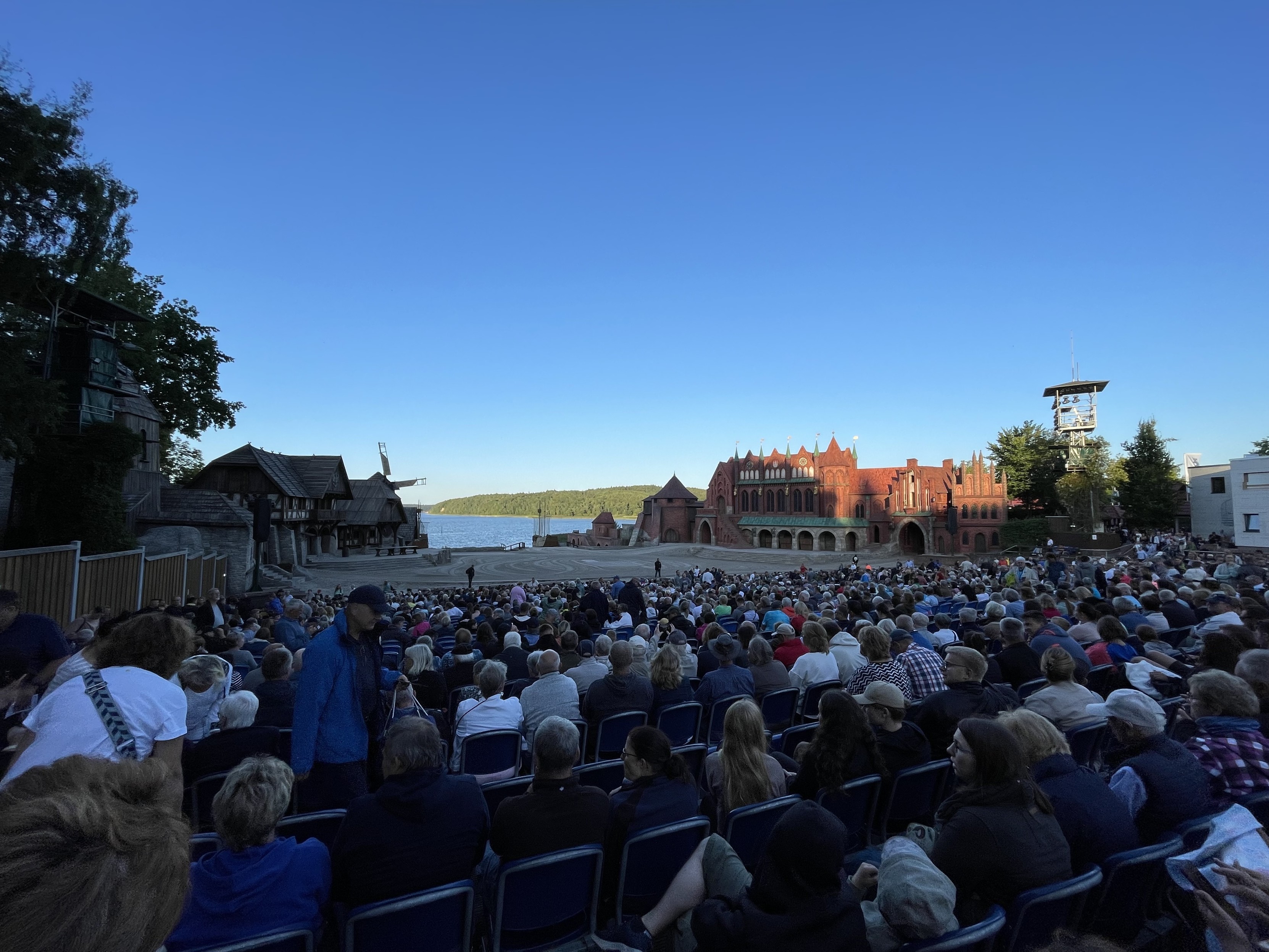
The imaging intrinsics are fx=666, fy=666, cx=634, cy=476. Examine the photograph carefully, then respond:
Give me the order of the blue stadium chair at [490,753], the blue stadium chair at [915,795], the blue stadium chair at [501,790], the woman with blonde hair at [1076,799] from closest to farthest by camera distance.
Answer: the woman with blonde hair at [1076,799], the blue stadium chair at [501,790], the blue stadium chair at [915,795], the blue stadium chair at [490,753]

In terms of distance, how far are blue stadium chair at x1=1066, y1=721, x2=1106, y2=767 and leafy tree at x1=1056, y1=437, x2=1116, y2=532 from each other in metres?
51.6

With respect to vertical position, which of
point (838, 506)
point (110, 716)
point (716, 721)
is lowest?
point (716, 721)

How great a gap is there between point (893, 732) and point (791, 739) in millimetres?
1247

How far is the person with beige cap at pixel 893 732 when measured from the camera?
4.37 meters

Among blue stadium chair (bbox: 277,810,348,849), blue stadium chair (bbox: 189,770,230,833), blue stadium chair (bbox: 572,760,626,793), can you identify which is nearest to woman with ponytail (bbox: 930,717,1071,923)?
blue stadium chair (bbox: 572,760,626,793)

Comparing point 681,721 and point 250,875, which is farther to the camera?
point 681,721

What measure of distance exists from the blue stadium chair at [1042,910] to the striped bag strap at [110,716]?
12.5 ft

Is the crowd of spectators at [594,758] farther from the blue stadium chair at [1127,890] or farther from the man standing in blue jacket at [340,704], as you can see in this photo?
the blue stadium chair at [1127,890]

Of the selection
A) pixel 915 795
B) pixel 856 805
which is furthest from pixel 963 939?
pixel 915 795

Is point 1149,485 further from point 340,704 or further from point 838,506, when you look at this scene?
point 340,704

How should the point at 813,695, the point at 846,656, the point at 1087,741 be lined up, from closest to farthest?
the point at 1087,741 < the point at 813,695 < the point at 846,656

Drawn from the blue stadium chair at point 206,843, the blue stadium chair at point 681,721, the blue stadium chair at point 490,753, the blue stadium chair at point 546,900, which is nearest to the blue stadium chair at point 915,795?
the blue stadium chair at point 681,721

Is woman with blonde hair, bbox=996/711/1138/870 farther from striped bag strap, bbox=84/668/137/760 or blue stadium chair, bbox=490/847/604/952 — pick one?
striped bag strap, bbox=84/668/137/760

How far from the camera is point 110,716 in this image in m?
3.06
